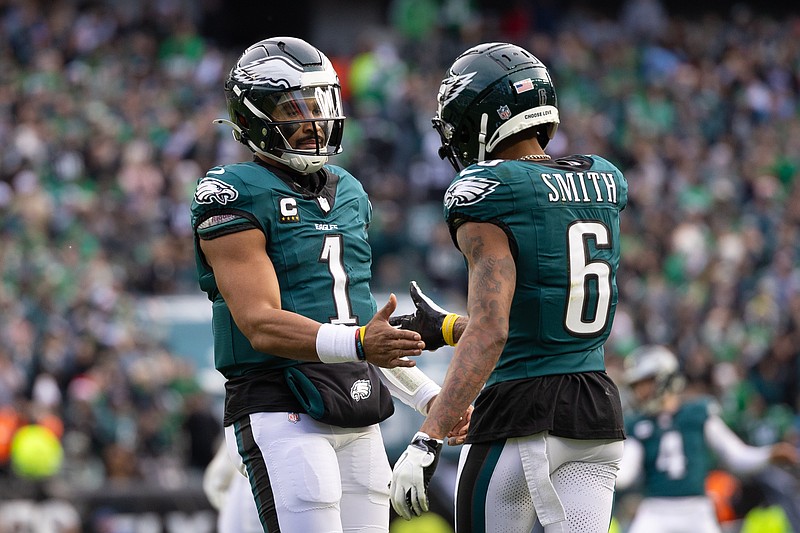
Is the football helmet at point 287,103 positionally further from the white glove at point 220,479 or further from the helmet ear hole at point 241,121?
the white glove at point 220,479

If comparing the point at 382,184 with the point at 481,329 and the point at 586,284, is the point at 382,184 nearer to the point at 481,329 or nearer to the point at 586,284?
the point at 586,284

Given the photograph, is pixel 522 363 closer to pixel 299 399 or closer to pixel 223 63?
pixel 299 399

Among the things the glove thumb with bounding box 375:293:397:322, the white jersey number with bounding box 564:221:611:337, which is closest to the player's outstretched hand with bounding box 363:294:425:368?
the glove thumb with bounding box 375:293:397:322

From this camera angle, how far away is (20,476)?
10992 mm

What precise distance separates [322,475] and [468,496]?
0.48 metres

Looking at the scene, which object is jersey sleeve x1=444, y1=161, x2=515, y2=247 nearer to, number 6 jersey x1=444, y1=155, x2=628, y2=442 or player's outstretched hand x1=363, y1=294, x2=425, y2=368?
number 6 jersey x1=444, y1=155, x2=628, y2=442

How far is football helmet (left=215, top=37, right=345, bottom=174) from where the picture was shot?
474 cm

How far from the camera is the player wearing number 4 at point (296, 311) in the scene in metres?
4.42

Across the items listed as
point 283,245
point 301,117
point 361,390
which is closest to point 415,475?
point 361,390

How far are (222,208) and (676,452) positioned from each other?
4.78 meters

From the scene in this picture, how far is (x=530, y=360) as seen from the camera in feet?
14.2

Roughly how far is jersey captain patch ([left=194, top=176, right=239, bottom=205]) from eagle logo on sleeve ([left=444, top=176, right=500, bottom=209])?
0.73m

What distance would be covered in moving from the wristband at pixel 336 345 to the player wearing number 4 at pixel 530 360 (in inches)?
12.7

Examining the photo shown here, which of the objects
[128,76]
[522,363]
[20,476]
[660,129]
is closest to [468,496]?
[522,363]
